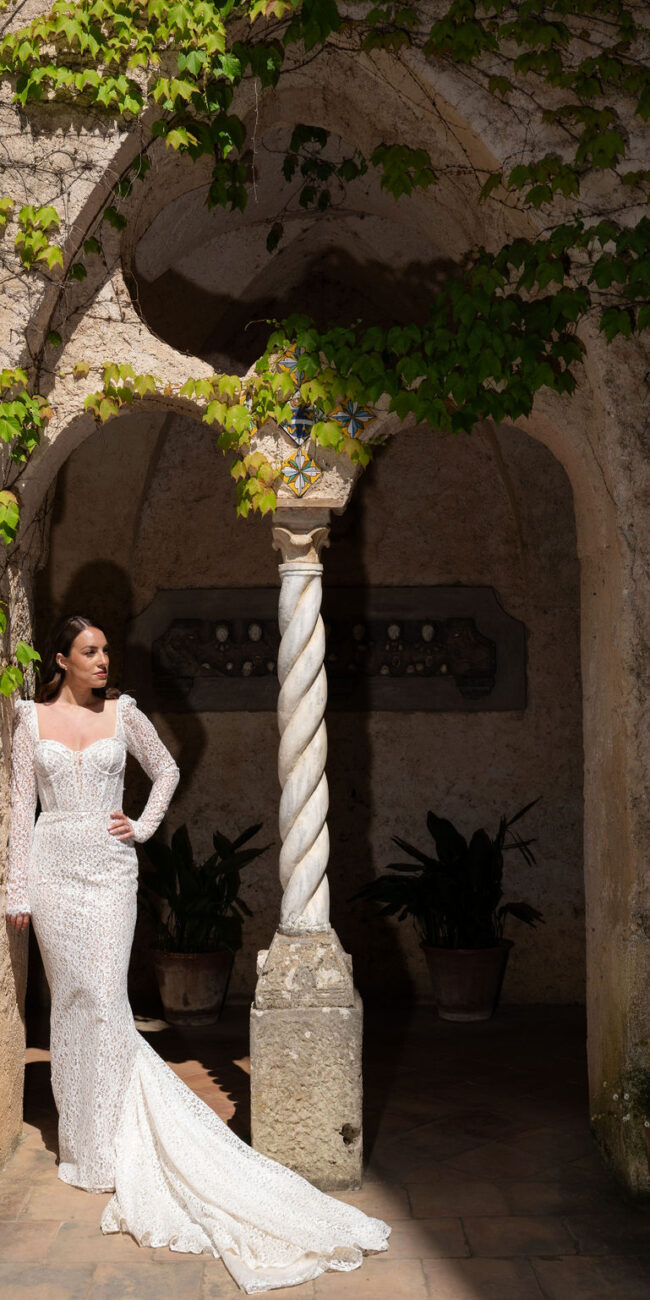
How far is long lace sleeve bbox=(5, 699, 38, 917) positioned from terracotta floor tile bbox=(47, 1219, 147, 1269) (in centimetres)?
103

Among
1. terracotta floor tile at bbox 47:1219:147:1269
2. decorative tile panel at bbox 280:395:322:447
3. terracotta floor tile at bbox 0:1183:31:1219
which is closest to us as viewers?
terracotta floor tile at bbox 47:1219:147:1269

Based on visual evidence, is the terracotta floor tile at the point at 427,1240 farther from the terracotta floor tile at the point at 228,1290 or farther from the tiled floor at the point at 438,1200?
the terracotta floor tile at the point at 228,1290

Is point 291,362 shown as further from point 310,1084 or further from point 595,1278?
point 595,1278

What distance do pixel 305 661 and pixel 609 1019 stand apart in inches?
66.9

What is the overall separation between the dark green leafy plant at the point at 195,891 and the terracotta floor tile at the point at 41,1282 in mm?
2649

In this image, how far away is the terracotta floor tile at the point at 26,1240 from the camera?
11.8 feet

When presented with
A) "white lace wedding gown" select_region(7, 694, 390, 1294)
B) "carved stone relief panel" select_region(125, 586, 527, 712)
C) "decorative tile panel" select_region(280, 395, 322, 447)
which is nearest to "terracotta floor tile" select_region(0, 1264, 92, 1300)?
"white lace wedding gown" select_region(7, 694, 390, 1294)

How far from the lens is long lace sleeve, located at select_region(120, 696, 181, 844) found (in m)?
4.24

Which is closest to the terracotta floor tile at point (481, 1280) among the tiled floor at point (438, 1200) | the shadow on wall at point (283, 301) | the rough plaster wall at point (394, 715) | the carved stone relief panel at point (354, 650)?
the tiled floor at point (438, 1200)

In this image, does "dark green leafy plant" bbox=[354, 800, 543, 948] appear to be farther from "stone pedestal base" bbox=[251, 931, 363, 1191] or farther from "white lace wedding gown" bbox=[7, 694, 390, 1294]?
"white lace wedding gown" bbox=[7, 694, 390, 1294]

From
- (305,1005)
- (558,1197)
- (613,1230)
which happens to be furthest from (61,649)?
(613,1230)

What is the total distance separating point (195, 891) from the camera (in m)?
6.26

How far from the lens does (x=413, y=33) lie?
4223 millimetres

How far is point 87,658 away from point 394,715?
3.14m
